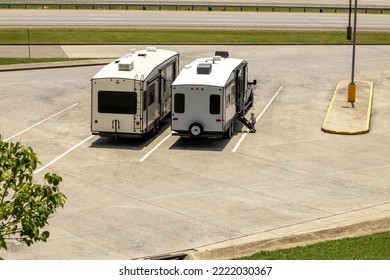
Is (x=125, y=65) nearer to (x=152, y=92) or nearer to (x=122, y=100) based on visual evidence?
(x=122, y=100)

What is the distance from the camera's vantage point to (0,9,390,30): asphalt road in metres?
75.9

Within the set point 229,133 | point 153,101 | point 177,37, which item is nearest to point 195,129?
point 229,133

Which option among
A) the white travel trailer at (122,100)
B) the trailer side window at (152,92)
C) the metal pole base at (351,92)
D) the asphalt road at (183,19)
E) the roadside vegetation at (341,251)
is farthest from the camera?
the asphalt road at (183,19)

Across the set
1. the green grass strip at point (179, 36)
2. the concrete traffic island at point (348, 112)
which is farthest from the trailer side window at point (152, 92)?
the green grass strip at point (179, 36)

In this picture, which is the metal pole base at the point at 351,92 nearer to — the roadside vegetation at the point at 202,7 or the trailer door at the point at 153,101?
the trailer door at the point at 153,101

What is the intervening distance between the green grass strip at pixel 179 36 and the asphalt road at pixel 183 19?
309cm

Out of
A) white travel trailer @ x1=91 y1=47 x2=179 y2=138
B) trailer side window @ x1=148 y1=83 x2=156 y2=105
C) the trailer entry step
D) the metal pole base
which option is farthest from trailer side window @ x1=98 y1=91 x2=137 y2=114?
the metal pole base

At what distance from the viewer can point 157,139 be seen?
1576 inches

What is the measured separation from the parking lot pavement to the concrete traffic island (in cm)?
44

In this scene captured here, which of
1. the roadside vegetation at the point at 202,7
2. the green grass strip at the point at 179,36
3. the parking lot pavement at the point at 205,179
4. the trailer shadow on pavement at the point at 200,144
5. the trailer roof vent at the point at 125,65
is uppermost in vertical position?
the trailer roof vent at the point at 125,65

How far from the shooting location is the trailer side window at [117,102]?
38.0 metres

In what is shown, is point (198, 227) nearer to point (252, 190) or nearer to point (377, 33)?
point (252, 190)

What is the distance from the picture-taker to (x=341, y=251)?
2380 centimetres

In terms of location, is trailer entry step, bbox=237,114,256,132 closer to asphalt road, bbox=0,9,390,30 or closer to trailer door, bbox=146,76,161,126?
trailer door, bbox=146,76,161,126
